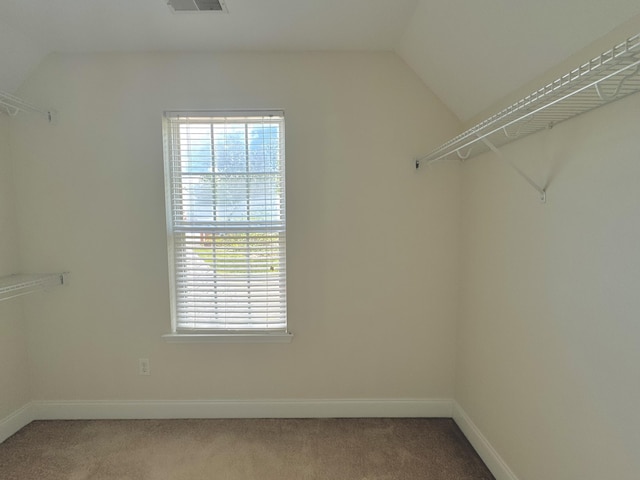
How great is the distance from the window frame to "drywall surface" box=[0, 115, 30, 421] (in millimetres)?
994

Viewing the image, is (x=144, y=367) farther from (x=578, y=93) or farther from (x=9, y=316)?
(x=578, y=93)

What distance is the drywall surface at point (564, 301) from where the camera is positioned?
94 cm

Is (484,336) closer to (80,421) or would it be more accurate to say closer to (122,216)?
(122,216)

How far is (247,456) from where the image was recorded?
172 centimetres

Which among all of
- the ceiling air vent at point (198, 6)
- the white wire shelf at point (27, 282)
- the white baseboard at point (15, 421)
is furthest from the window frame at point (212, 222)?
the white baseboard at point (15, 421)

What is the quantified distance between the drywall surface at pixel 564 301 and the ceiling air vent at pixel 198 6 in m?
1.66

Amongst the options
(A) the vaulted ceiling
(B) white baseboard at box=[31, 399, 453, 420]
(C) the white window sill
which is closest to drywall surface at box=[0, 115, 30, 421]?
(B) white baseboard at box=[31, 399, 453, 420]

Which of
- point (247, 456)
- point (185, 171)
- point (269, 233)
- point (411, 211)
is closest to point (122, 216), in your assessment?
point (185, 171)

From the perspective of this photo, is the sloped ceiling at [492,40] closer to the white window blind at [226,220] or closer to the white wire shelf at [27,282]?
the white window blind at [226,220]

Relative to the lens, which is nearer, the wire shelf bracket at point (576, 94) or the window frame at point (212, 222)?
the wire shelf bracket at point (576, 94)

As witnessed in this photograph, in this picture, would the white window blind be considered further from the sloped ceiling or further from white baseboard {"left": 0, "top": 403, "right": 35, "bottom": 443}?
white baseboard {"left": 0, "top": 403, "right": 35, "bottom": 443}

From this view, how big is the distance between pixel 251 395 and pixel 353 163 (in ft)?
5.75

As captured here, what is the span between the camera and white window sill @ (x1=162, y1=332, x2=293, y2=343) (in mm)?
1981

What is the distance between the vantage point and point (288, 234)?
1.97m
